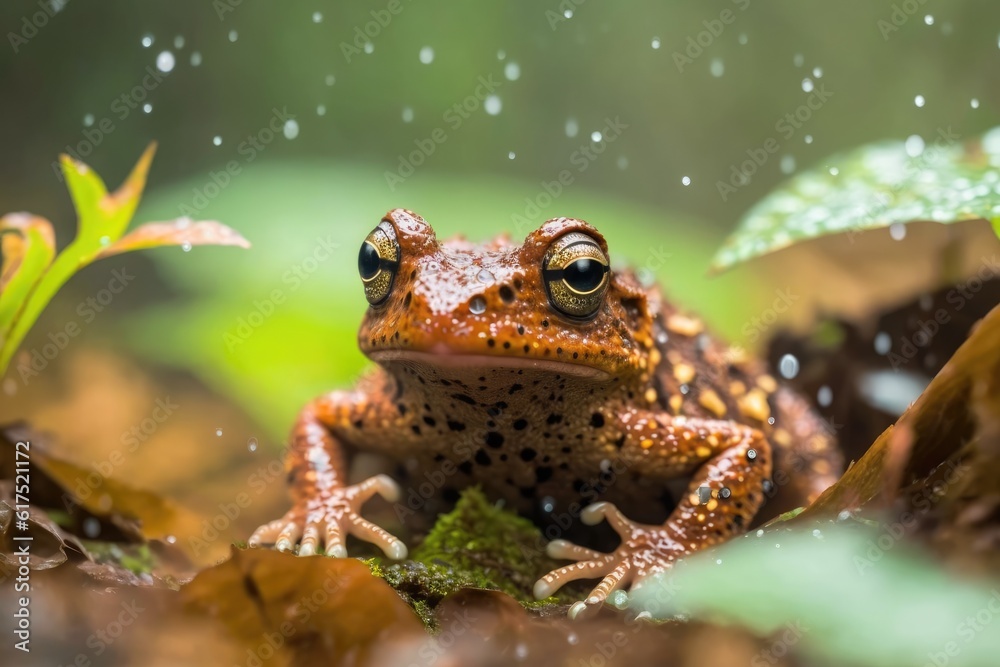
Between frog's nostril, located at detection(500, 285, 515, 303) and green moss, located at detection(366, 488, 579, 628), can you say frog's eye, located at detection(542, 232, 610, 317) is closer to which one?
frog's nostril, located at detection(500, 285, 515, 303)

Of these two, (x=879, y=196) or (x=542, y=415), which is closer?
(x=542, y=415)

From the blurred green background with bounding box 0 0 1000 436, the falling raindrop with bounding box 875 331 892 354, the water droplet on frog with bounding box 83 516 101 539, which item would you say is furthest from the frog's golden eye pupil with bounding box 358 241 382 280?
the falling raindrop with bounding box 875 331 892 354

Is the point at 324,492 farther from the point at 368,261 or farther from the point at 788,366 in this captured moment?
the point at 788,366

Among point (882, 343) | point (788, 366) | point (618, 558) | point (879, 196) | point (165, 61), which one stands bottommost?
point (618, 558)

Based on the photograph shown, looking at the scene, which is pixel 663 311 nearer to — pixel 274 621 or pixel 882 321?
pixel 882 321

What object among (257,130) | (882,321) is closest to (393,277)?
(882,321)

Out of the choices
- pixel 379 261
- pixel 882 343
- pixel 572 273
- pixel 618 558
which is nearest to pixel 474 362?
pixel 572 273
